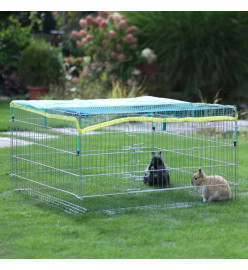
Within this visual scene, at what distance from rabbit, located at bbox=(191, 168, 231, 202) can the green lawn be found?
0.47ft

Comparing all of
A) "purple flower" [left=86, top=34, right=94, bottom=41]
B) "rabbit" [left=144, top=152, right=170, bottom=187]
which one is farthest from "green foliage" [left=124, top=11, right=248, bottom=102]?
"rabbit" [left=144, top=152, right=170, bottom=187]

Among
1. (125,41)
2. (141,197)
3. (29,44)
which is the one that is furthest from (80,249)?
(29,44)

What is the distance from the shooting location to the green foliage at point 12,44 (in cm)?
1708

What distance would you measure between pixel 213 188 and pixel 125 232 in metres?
1.58

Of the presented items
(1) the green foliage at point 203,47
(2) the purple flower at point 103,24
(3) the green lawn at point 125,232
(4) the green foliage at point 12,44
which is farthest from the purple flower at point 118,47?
(3) the green lawn at point 125,232

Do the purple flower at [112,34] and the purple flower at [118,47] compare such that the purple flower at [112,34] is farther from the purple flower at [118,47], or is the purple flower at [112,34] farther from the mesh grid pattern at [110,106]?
the mesh grid pattern at [110,106]

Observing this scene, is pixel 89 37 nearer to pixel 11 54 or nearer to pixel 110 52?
pixel 110 52

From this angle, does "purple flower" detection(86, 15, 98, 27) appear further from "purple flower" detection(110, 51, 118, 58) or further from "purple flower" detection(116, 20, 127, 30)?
"purple flower" detection(110, 51, 118, 58)

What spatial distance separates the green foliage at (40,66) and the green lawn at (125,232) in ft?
32.0

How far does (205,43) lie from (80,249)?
37.8 feet

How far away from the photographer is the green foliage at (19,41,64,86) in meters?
15.6

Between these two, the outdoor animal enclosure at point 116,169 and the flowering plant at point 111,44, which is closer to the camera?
the outdoor animal enclosure at point 116,169

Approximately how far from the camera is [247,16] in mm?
15031
